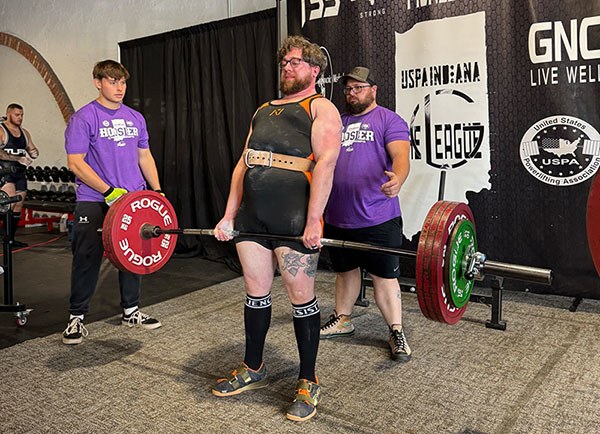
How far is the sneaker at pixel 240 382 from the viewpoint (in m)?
2.04

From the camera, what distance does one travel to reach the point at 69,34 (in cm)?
620

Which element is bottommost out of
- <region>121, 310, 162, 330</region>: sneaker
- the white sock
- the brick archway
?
<region>121, 310, 162, 330</region>: sneaker

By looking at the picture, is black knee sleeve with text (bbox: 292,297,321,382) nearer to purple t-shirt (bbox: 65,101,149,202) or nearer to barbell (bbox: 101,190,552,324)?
barbell (bbox: 101,190,552,324)

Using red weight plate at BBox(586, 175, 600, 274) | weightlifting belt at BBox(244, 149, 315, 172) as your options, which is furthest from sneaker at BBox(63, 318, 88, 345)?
red weight plate at BBox(586, 175, 600, 274)

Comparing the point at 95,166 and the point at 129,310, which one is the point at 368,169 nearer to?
the point at 95,166

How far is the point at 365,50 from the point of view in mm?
3729

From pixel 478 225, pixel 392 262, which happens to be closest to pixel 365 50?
pixel 478 225

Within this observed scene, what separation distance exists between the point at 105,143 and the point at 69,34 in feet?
13.8

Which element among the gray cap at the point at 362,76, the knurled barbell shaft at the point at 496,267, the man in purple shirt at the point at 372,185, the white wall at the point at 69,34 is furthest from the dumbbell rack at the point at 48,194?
the knurled barbell shaft at the point at 496,267

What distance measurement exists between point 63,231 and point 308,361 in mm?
4847

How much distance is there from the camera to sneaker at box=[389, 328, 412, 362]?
93.7 inches

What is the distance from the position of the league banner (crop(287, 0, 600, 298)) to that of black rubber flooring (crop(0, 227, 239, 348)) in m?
1.55

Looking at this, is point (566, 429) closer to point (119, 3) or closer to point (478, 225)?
point (478, 225)

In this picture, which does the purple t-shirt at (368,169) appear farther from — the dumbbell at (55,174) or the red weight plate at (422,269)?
the dumbbell at (55,174)
